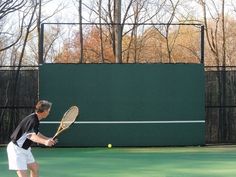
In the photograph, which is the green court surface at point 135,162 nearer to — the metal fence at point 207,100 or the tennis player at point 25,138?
the metal fence at point 207,100

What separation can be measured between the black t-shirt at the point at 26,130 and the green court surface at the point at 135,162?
276 centimetres

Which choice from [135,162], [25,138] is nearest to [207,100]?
[135,162]

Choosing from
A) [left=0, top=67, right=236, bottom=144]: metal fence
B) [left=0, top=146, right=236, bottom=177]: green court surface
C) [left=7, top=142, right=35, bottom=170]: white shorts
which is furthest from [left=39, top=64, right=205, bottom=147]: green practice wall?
[left=7, top=142, right=35, bottom=170]: white shorts

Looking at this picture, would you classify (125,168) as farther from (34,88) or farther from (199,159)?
(34,88)

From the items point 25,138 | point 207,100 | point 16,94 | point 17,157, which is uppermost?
point 16,94

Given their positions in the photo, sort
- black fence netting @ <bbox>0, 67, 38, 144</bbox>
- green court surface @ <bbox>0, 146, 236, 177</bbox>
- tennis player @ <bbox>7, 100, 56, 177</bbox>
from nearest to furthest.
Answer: tennis player @ <bbox>7, 100, 56, 177</bbox>
green court surface @ <bbox>0, 146, 236, 177</bbox>
black fence netting @ <bbox>0, 67, 38, 144</bbox>

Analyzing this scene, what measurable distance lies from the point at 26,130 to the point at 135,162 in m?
4.99

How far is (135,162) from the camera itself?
1125cm

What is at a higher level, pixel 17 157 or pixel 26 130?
pixel 26 130

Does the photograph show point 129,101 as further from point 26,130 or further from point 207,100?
point 26,130

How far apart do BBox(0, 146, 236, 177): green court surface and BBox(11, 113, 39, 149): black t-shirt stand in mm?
2764

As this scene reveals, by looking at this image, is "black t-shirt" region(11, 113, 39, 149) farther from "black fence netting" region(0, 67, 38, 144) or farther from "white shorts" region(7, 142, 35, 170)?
"black fence netting" region(0, 67, 38, 144)

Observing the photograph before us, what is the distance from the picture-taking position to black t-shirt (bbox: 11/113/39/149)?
657 cm

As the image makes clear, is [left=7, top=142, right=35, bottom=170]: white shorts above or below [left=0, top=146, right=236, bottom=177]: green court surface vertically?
above
